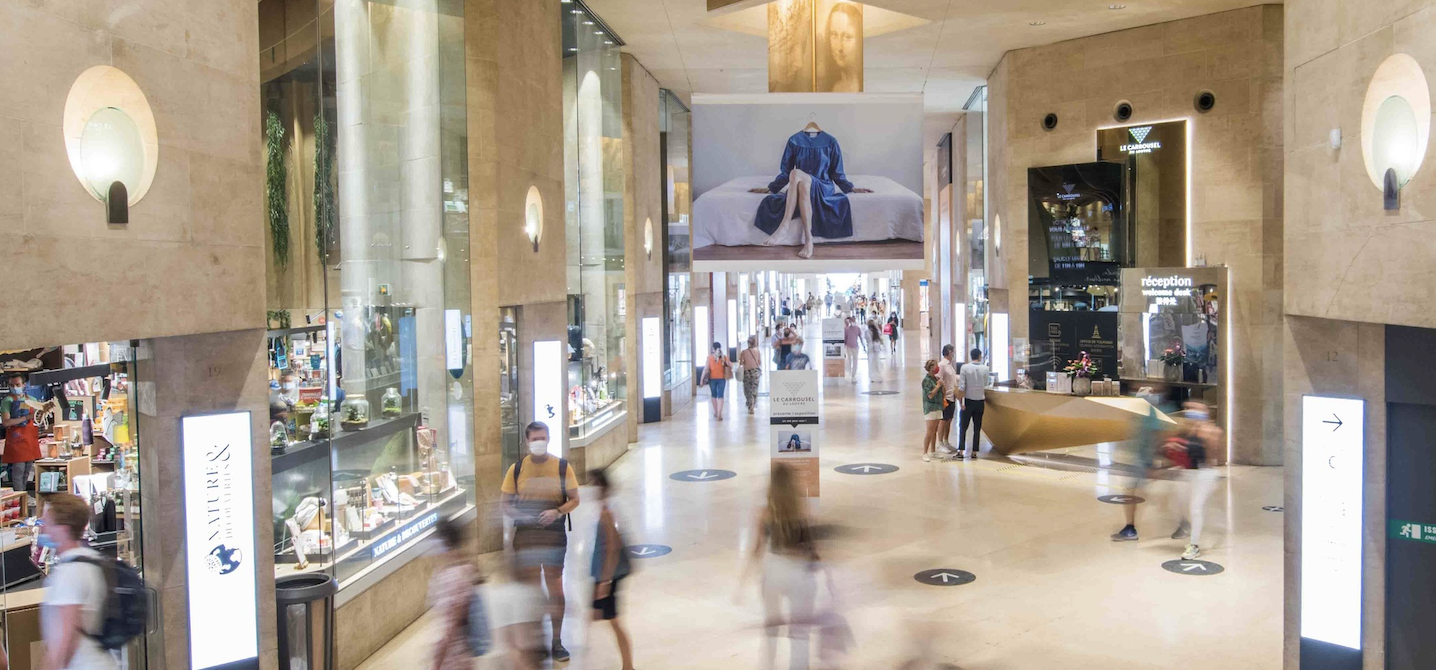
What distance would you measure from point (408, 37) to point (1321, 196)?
23.2ft

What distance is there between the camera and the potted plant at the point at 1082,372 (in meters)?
14.7

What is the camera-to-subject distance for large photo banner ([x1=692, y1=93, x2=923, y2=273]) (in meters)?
11.2

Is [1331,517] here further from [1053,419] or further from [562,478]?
[1053,419]

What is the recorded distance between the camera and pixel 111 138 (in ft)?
15.3

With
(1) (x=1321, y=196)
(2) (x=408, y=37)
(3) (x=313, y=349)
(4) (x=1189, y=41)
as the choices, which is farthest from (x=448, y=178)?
(4) (x=1189, y=41)

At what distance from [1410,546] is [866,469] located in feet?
28.7

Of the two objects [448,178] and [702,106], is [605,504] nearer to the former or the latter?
[448,178]

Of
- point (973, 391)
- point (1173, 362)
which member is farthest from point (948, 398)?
point (1173, 362)

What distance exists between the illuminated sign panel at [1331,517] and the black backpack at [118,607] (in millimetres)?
6102

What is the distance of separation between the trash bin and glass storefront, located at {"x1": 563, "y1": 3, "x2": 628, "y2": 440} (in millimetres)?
7231

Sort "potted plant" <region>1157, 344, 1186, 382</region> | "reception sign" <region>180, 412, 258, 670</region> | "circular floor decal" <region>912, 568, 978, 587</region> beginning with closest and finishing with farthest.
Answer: "reception sign" <region>180, 412, 258, 670</region> → "circular floor decal" <region>912, 568, 978, 587</region> → "potted plant" <region>1157, 344, 1186, 382</region>

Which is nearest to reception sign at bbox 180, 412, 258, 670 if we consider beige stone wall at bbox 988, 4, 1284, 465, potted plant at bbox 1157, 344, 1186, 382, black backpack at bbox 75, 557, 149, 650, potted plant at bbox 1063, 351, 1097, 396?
black backpack at bbox 75, 557, 149, 650

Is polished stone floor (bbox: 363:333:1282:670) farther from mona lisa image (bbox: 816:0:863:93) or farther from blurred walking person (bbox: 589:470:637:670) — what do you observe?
mona lisa image (bbox: 816:0:863:93)

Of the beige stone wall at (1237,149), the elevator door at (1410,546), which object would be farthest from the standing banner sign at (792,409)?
the beige stone wall at (1237,149)
